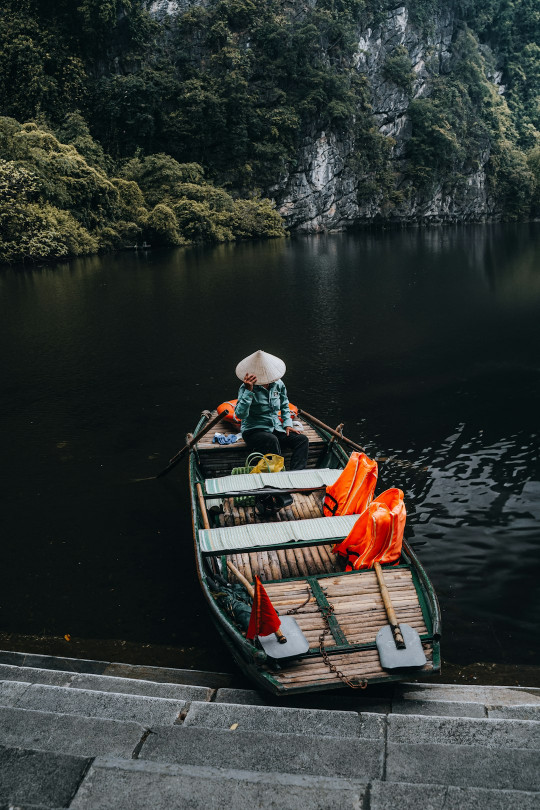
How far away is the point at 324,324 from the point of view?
21062mm

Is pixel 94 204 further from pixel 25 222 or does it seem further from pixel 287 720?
pixel 287 720

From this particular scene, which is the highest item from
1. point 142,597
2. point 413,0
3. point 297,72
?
point 413,0

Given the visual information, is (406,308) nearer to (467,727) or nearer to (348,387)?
(348,387)

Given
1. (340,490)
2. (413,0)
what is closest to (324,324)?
(340,490)

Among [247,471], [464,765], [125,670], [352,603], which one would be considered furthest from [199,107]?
[464,765]

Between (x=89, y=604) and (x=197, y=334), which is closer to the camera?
(x=89, y=604)

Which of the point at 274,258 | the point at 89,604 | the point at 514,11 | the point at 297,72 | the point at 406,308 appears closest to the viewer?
the point at 89,604

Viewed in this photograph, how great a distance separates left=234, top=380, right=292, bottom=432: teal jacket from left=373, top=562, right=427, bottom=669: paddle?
4202 millimetres

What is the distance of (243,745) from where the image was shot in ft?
10.7

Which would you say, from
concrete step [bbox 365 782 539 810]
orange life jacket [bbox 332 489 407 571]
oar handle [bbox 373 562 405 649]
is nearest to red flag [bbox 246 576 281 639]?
oar handle [bbox 373 562 405 649]

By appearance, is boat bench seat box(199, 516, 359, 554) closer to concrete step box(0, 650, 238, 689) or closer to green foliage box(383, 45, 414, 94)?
concrete step box(0, 650, 238, 689)

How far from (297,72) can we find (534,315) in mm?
57618

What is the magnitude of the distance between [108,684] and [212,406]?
28.3 ft

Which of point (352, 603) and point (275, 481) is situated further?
point (275, 481)
